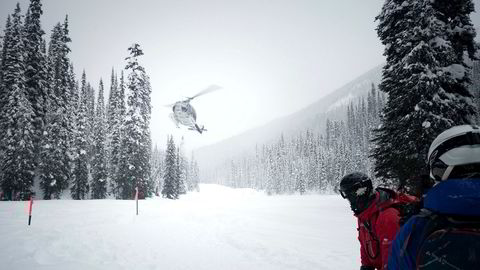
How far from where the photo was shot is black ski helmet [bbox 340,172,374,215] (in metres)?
3.25

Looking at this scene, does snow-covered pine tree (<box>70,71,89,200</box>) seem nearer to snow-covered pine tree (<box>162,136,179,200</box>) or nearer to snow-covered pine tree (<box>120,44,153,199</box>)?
snow-covered pine tree (<box>120,44,153,199</box>)

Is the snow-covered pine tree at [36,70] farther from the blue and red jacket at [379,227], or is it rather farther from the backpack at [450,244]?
the backpack at [450,244]

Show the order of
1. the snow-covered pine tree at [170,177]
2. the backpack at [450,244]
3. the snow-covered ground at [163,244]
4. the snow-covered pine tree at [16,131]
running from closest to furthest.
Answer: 1. the backpack at [450,244]
2. the snow-covered ground at [163,244]
3. the snow-covered pine tree at [16,131]
4. the snow-covered pine tree at [170,177]

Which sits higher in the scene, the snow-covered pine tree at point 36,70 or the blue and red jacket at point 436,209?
the snow-covered pine tree at point 36,70


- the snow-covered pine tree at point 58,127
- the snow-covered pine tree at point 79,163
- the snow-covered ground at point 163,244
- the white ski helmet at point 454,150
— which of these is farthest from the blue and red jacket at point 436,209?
the snow-covered pine tree at point 79,163

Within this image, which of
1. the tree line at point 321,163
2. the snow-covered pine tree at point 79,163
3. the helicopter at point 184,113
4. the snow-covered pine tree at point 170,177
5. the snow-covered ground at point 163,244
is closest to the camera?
the snow-covered ground at point 163,244

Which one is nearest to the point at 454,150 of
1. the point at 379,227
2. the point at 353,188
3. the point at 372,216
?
the point at 379,227

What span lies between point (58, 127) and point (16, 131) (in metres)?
4.98

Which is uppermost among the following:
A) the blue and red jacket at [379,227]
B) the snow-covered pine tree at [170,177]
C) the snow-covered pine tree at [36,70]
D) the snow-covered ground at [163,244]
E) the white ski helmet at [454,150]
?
the snow-covered pine tree at [36,70]

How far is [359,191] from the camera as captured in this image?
3.28 metres

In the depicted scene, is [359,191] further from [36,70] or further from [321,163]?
[321,163]

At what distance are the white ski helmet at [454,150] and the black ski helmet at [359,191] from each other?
1641 millimetres

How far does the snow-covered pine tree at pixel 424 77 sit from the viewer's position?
471 inches

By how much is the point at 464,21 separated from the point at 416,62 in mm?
3138
